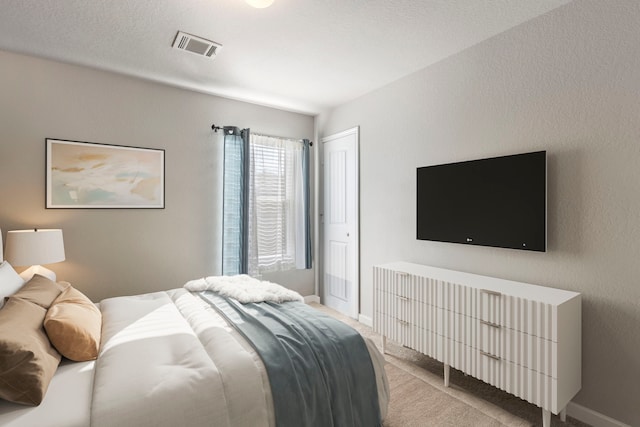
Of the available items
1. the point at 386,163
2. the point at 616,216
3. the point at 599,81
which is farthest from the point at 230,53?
the point at 616,216

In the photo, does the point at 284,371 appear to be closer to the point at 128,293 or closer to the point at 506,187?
the point at 506,187

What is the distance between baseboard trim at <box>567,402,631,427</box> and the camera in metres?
1.92

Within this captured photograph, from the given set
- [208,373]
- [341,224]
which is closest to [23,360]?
[208,373]

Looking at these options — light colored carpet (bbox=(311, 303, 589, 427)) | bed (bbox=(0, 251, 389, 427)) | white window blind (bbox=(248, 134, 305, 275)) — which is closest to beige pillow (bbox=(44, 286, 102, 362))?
bed (bbox=(0, 251, 389, 427))

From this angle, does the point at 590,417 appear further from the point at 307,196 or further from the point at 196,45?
the point at 196,45

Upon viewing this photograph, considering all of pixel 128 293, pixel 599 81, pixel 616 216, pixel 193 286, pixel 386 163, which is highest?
pixel 599 81

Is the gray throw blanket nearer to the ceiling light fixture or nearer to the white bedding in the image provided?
the white bedding

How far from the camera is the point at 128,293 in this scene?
316cm

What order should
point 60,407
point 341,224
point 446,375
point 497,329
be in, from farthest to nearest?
point 341,224
point 446,375
point 497,329
point 60,407

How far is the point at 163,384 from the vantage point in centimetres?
130

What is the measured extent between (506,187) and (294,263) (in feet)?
8.72

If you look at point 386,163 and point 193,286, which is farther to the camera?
point 386,163

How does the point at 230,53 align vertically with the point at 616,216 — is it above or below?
above

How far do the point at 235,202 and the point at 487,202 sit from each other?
2.56 metres
